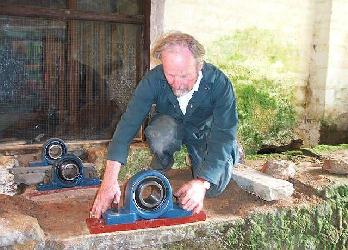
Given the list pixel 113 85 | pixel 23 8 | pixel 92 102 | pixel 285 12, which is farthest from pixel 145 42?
pixel 285 12

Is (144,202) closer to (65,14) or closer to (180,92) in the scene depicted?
(180,92)

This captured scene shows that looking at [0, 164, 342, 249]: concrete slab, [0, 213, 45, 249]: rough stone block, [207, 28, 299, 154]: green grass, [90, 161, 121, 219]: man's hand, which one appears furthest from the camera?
[207, 28, 299, 154]: green grass

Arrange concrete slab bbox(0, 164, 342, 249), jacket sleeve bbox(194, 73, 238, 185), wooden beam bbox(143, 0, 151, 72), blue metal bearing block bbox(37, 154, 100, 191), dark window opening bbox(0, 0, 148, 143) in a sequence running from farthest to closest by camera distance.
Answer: wooden beam bbox(143, 0, 151, 72) → dark window opening bbox(0, 0, 148, 143) → blue metal bearing block bbox(37, 154, 100, 191) → jacket sleeve bbox(194, 73, 238, 185) → concrete slab bbox(0, 164, 342, 249)

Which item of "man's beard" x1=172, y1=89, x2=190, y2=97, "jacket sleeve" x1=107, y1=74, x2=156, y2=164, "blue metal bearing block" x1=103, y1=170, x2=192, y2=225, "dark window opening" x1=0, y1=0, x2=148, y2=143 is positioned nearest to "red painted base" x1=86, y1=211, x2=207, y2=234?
"blue metal bearing block" x1=103, y1=170, x2=192, y2=225

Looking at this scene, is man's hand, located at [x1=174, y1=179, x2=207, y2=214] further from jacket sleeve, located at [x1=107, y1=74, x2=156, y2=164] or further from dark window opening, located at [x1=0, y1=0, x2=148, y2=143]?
dark window opening, located at [x1=0, y1=0, x2=148, y2=143]

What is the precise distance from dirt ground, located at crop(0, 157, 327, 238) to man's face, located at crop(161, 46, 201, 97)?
996mm

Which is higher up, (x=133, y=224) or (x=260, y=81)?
(x=260, y=81)

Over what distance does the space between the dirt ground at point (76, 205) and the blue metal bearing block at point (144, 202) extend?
241 mm

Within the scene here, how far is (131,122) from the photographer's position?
2.78 metres

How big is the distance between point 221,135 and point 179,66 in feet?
1.98

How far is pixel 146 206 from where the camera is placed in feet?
8.29

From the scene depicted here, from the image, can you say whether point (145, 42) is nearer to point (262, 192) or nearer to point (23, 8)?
point (23, 8)

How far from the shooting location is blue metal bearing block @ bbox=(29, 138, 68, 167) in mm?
4039

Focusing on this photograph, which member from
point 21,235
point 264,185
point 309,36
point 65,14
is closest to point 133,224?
point 21,235
